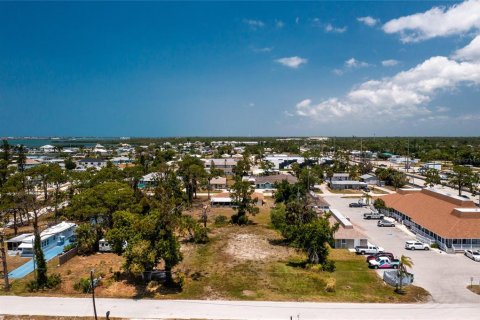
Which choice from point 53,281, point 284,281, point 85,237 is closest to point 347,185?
point 284,281

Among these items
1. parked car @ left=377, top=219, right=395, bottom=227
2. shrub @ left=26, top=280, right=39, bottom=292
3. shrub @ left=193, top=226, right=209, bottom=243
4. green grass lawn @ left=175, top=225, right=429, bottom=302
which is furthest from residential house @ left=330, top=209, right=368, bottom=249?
shrub @ left=26, top=280, right=39, bottom=292

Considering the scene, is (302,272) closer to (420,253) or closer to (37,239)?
(420,253)

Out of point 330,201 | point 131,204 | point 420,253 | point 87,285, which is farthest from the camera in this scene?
point 330,201

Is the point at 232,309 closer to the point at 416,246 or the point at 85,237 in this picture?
the point at 85,237

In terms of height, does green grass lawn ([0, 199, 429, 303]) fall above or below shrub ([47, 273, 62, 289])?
below

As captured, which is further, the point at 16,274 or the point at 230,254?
the point at 230,254

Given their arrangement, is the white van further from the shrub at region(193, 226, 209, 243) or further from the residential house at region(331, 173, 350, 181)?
the residential house at region(331, 173, 350, 181)

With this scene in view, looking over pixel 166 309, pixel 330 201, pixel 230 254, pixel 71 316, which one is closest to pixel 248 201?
pixel 230 254
